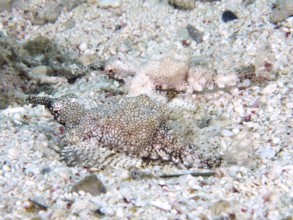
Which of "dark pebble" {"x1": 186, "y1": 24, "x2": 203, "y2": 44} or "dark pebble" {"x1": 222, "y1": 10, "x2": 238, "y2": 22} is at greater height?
"dark pebble" {"x1": 222, "y1": 10, "x2": 238, "y2": 22}

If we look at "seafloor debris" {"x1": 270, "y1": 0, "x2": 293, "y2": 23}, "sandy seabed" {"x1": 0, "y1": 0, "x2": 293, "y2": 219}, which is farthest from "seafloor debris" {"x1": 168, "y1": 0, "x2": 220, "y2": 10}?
"seafloor debris" {"x1": 270, "y1": 0, "x2": 293, "y2": 23}

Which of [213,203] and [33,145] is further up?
[213,203]

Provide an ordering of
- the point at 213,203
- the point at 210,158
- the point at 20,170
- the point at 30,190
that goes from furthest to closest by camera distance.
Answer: the point at 210,158
the point at 20,170
the point at 30,190
the point at 213,203

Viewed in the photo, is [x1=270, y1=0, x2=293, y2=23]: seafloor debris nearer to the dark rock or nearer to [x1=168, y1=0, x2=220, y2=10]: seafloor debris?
[x1=168, y1=0, x2=220, y2=10]: seafloor debris

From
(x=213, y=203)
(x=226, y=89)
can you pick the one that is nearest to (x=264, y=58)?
(x=226, y=89)

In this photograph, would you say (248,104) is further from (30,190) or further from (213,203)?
(30,190)

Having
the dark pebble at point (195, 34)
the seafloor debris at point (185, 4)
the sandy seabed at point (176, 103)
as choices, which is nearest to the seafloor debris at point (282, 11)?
the sandy seabed at point (176, 103)

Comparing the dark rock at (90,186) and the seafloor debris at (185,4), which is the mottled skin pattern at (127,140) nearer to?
the dark rock at (90,186)
